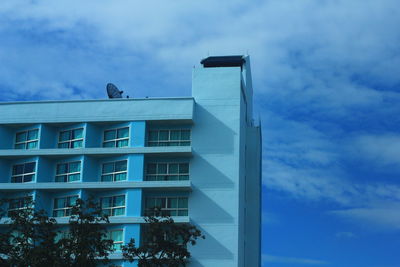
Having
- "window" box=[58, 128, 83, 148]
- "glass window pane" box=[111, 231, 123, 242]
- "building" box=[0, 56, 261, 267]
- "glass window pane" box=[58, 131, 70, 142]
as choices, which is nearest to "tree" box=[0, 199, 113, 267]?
"building" box=[0, 56, 261, 267]

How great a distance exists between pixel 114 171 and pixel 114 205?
2.15 m

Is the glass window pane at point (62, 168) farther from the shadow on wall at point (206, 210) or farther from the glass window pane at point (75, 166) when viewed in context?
the shadow on wall at point (206, 210)

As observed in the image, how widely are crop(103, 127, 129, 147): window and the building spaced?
7cm

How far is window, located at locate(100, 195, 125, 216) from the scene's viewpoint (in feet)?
131

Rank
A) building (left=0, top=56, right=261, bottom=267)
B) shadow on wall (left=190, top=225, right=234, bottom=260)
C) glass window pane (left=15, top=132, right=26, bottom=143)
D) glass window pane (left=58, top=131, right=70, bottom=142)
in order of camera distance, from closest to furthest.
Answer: shadow on wall (left=190, top=225, right=234, bottom=260)
building (left=0, top=56, right=261, bottom=267)
glass window pane (left=58, top=131, right=70, bottom=142)
glass window pane (left=15, top=132, right=26, bottom=143)

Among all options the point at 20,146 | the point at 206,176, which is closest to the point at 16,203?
the point at 206,176

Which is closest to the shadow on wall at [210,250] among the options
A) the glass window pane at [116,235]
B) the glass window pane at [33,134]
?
the glass window pane at [116,235]

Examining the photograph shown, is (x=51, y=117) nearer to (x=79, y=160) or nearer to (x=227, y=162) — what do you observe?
(x=79, y=160)

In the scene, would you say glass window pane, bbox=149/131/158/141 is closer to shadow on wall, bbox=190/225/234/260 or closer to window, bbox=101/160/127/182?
window, bbox=101/160/127/182

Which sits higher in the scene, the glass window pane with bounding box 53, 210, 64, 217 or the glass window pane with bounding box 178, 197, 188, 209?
the glass window pane with bounding box 178, 197, 188, 209

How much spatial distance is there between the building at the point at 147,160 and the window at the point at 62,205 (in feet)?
0.22

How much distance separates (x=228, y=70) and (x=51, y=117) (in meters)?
11.6

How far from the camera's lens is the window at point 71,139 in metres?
41.8

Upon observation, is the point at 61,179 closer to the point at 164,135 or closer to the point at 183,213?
the point at 164,135
